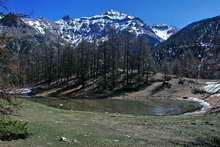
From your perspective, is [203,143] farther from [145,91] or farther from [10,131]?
[145,91]

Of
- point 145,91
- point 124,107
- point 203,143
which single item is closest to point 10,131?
point 203,143

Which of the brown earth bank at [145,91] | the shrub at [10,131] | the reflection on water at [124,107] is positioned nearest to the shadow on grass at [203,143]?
the shrub at [10,131]

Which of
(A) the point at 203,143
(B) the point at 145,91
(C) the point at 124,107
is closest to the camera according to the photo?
(A) the point at 203,143

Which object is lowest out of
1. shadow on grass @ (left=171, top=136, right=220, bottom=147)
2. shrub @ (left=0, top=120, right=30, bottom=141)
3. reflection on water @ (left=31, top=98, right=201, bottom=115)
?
reflection on water @ (left=31, top=98, right=201, bottom=115)

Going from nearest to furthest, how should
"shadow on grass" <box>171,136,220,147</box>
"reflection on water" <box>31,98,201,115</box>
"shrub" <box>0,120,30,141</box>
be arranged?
"shrub" <box>0,120,30,141</box>, "shadow on grass" <box>171,136,220,147</box>, "reflection on water" <box>31,98,201,115</box>

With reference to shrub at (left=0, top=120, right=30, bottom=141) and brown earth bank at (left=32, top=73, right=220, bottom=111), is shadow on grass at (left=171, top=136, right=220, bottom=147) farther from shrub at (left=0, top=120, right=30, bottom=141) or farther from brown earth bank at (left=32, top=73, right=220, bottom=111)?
brown earth bank at (left=32, top=73, right=220, bottom=111)

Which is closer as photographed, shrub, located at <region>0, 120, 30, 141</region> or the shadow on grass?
shrub, located at <region>0, 120, 30, 141</region>

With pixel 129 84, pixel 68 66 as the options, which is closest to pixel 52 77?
pixel 68 66

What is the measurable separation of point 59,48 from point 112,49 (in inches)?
1023

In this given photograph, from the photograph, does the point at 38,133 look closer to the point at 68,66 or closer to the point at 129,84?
the point at 129,84

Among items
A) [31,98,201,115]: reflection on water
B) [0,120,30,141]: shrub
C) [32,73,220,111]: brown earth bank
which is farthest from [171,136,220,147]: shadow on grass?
[32,73,220,111]: brown earth bank

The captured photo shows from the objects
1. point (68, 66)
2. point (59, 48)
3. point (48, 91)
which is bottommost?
point (48, 91)

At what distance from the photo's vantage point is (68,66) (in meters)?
99.6

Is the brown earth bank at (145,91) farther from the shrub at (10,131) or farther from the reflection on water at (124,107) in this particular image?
the shrub at (10,131)
